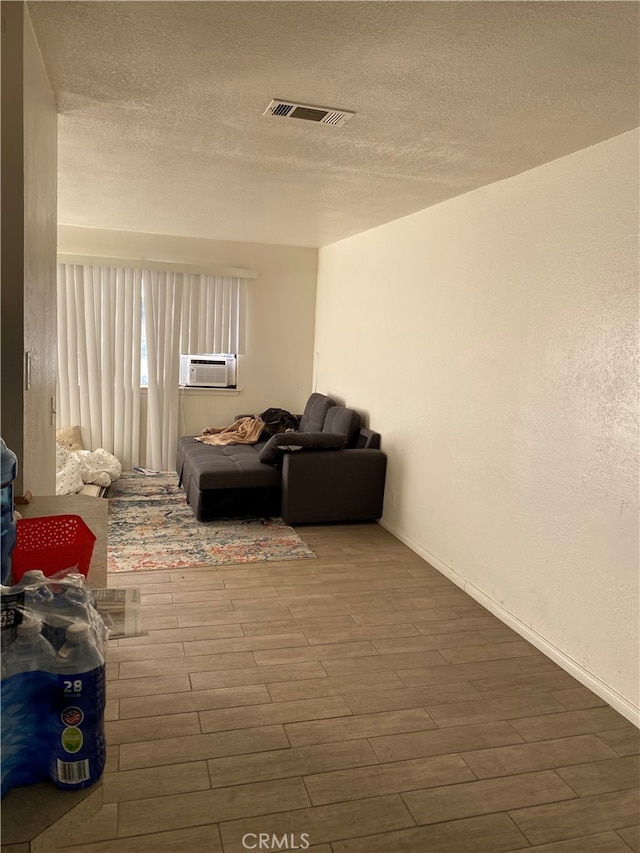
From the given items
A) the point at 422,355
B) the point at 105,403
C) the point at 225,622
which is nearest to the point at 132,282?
the point at 105,403

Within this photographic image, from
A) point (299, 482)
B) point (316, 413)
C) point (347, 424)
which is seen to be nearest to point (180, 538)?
point (299, 482)

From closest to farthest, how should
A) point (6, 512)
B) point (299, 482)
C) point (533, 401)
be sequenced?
point (6, 512), point (533, 401), point (299, 482)

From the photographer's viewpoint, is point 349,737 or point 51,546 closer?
point 51,546

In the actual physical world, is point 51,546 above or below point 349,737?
above

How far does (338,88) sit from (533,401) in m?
1.72

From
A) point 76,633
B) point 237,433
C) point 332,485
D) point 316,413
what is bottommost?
point 332,485

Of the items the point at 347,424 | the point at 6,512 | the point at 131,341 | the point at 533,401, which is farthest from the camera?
the point at 131,341

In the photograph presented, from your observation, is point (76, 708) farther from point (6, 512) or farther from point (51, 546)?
point (51, 546)

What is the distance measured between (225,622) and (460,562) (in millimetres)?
1472

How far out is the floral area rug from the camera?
4043 mm

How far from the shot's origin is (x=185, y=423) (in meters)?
6.60

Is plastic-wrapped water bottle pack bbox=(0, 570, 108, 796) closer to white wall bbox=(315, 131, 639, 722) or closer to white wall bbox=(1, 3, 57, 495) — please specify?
white wall bbox=(1, 3, 57, 495)

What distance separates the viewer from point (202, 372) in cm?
661

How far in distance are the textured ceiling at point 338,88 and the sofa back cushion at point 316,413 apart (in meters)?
2.23
